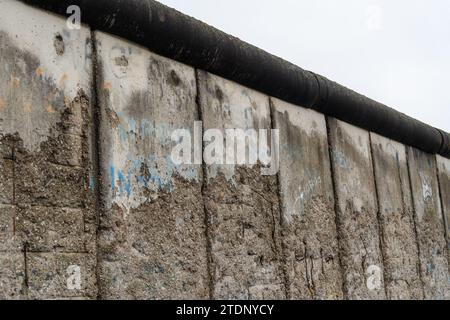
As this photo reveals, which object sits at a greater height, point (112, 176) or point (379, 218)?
point (379, 218)

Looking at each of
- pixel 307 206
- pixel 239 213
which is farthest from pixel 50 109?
pixel 307 206

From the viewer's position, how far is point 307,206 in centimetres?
472

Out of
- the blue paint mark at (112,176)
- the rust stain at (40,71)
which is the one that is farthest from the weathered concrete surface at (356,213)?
the rust stain at (40,71)

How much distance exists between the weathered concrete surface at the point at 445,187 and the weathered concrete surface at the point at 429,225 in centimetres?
8

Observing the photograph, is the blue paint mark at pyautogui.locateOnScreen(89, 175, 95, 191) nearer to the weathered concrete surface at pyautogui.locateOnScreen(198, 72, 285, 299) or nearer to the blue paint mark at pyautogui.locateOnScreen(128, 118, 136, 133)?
the blue paint mark at pyautogui.locateOnScreen(128, 118, 136, 133)

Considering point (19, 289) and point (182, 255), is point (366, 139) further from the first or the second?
point (19, 289)

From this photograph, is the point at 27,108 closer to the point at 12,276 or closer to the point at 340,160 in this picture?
the point at 12,276

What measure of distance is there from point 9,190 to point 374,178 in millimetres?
3181

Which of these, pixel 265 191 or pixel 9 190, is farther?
pixel 265 191

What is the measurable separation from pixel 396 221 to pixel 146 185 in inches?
105

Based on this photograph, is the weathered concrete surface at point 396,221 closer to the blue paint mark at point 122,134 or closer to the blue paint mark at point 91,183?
the blue paint mark at point 122,134
